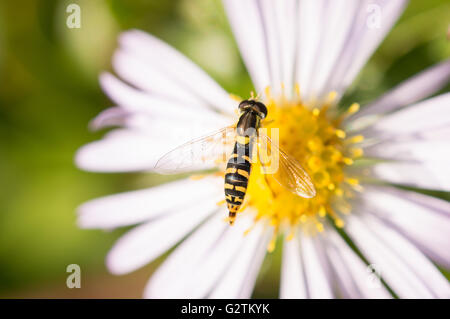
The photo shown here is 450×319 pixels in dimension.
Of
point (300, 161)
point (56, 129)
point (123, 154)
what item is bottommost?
point (300, 161)

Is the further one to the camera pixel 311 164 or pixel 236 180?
pixel 311 164

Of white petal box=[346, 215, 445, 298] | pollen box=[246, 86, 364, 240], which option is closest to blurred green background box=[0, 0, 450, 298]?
pollen box=[246, 86, 364, 240]

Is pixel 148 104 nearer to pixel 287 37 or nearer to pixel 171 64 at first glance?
pixel 171 64

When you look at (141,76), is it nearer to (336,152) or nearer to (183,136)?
(183,136)

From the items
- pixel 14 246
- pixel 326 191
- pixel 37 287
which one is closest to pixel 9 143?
pixel 14 246

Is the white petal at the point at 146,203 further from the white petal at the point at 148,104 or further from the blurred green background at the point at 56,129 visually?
the blurred green background at the point at 56,129

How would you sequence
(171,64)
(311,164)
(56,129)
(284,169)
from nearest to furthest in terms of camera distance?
1. (284,169)
2. (311,164)
3. (171,64)
4. (56,129)

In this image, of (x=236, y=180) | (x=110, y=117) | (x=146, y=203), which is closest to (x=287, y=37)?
(x=236, y=180)
